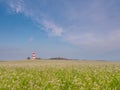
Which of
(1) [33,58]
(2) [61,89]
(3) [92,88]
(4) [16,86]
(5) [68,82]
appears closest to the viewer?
(3) [92,88]

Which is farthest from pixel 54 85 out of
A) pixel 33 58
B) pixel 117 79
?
pixel 33 58

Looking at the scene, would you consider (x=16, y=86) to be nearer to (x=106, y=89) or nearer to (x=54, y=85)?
(x=54, y=85)

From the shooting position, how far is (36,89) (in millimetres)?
9570

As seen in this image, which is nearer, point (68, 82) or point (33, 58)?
point (68, 82)

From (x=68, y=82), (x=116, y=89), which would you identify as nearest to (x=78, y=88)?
(x=116, y=89)

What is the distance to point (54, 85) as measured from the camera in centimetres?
1038

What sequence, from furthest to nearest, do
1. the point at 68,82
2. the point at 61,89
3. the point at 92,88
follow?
the point at 68,82, the point at 61,89, the point at 92,88

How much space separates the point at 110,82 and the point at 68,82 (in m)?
1.56

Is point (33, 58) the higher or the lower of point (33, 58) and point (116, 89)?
the higher

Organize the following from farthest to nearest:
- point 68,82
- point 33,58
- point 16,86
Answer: point 33,58 < point 68,82 < point 16,86

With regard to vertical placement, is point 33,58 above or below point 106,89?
above

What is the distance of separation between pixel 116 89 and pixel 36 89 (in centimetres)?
253

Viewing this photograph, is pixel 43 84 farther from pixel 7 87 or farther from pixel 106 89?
pixel 106 89

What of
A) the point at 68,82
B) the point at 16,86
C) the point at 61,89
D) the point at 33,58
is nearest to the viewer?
the point at 61,89
